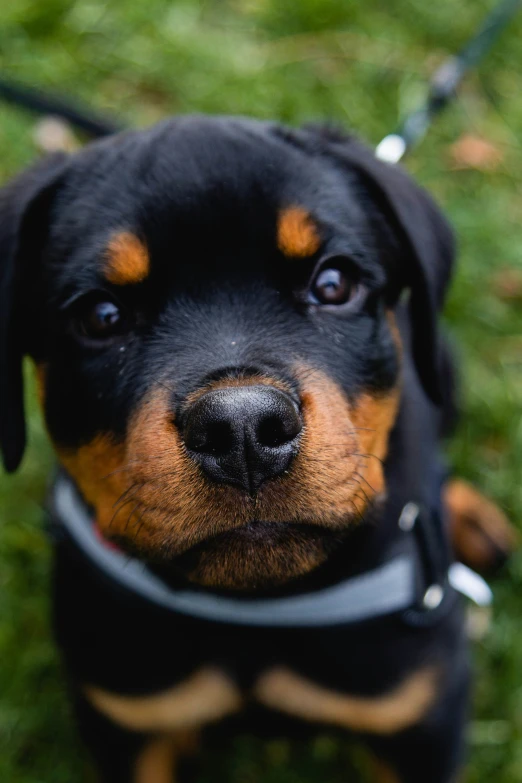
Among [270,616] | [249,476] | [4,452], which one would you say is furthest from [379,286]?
[4,452]

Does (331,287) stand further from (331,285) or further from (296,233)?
(296,233)

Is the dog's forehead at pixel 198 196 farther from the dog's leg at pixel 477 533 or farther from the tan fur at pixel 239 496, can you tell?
the dog's leg at pixel 477 533

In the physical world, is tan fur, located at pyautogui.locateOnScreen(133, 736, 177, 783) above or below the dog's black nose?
below

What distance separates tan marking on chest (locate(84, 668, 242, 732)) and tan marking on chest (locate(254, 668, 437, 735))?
0.10 m

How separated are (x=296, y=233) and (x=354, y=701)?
1155 mm

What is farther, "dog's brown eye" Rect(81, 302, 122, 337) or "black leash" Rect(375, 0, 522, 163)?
"black leash" Rect(375, 0, 522, 163)

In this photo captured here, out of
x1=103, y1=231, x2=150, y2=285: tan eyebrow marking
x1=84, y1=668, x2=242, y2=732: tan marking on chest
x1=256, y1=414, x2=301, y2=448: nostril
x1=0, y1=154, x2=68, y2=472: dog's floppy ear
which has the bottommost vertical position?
x1=84, y1=668, x2=242, y2=732: tan marking on chest

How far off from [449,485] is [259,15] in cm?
288

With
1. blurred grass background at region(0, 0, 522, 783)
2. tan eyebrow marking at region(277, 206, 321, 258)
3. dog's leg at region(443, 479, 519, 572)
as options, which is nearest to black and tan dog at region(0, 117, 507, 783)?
tan eyebrow marking at region(277, 206, 321, 258)

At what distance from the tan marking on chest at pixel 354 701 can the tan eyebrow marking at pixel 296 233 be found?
3.41 feet

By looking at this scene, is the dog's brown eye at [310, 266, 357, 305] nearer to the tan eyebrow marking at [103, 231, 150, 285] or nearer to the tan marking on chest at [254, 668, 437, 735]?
the tan eyebrow marking at [103, 231, 150, 285]

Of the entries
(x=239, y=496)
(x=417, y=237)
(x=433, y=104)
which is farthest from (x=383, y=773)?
(x=433, y=104)

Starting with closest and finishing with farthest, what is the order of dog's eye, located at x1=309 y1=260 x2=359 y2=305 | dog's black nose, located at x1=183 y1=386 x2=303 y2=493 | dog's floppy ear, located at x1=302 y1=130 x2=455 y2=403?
dog's black nose, located at x1=183 y1=386 x2=303 y2=493 → dog's eye, located at x1=309 y1=260 x2=359 y2=305 → dog's floppy ear, located at x1=302 y1=130 x2=455 y2=403

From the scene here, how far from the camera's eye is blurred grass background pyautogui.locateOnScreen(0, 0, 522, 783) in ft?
11.9
